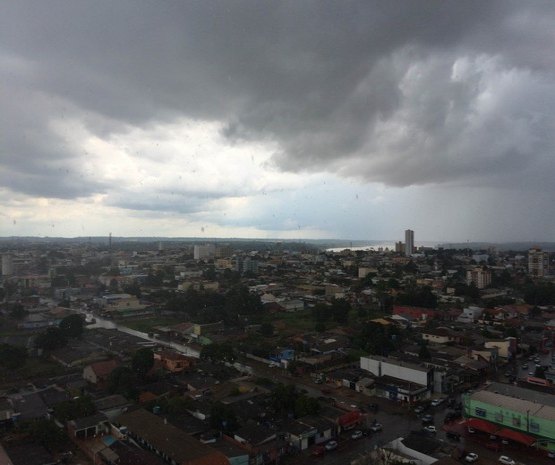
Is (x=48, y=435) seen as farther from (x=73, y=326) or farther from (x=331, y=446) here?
(x=73, y=326)

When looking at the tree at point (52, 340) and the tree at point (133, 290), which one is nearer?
the tree at point (52, 340)

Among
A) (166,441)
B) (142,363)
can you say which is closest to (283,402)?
(166,441)

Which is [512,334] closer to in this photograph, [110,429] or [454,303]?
[454,303]

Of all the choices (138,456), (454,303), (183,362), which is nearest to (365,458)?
(138,456)

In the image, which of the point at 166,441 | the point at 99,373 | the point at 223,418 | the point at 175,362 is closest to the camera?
the point at 166,441

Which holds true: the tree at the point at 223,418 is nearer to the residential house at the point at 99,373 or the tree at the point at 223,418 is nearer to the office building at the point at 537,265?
the residential house at the point at 99,373

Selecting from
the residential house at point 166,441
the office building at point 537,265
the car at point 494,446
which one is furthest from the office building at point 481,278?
the residential house at point 166,441

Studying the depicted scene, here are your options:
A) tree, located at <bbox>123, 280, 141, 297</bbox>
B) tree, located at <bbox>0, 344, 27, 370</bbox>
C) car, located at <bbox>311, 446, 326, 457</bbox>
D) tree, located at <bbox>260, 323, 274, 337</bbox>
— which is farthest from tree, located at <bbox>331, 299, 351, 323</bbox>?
tree, located at <bbox>123, 280, 141, 297</bbox>

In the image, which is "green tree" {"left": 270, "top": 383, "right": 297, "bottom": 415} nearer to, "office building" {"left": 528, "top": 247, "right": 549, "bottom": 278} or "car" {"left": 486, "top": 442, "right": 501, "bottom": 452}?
"car" {"left": 486, "top": 442, "right": 501, "bottom": 452}
